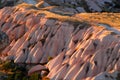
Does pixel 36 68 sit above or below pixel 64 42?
below

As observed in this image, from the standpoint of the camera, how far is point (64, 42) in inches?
3248

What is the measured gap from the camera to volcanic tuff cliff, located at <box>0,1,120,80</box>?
69425 mm

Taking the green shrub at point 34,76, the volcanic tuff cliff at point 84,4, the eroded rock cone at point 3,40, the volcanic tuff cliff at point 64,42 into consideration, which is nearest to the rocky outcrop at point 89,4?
the volcanic tuff cliff at point 84,4

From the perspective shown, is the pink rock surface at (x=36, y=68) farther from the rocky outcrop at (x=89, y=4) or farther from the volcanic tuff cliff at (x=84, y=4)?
the rocky outcrop at (x=89, y=4)

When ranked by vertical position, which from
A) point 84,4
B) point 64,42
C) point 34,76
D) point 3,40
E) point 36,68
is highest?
point 64,42

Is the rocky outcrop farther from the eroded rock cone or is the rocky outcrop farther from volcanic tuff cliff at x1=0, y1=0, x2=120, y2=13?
the eroded rock cone

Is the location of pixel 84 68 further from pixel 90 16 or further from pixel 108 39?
pixel 90 16

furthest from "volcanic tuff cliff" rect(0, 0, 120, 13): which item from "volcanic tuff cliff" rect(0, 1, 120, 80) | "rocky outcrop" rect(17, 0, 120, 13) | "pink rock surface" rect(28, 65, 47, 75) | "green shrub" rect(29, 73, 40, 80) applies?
"green shrub" rect(29, 73, 40, 80)

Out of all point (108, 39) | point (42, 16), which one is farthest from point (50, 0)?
point (108, 39)

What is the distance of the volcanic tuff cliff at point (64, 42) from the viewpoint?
6943cm

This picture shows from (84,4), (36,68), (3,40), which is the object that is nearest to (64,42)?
(36,68)

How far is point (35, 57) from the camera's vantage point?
269 ft

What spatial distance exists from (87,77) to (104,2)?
77.8 m

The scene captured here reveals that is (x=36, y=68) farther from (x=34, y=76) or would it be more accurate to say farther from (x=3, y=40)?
(x=3, y=40)
